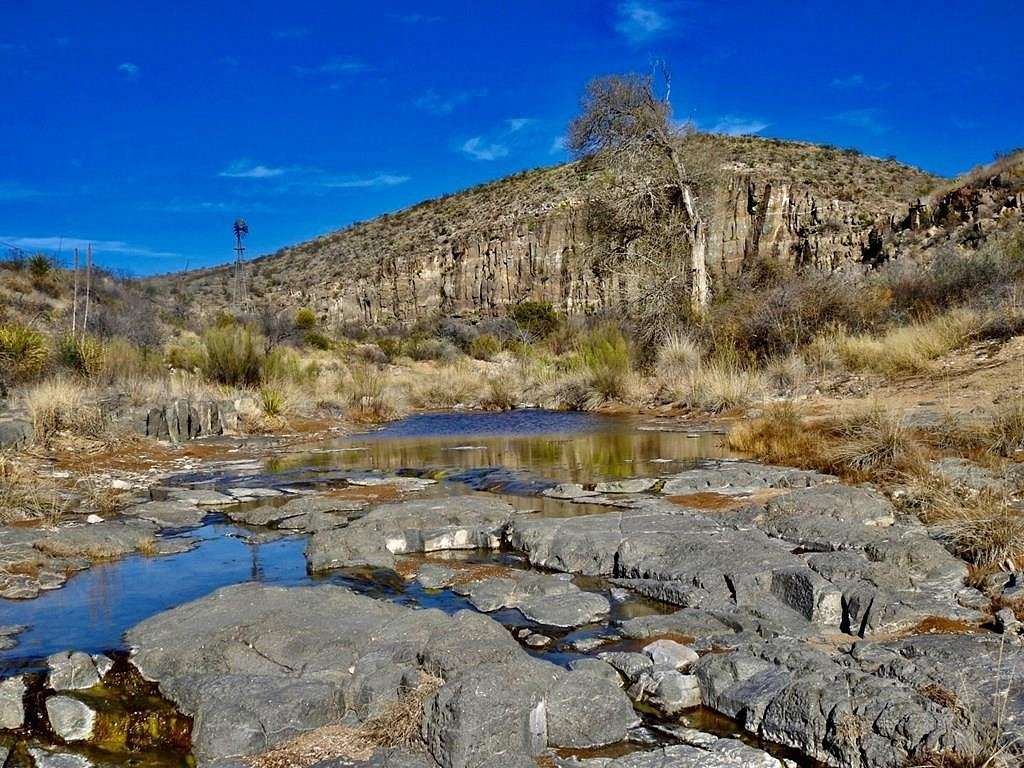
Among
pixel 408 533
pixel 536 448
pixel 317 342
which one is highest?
pixel 317 342

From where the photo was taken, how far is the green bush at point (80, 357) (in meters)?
14.1

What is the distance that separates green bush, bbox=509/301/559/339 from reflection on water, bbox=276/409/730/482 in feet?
65.6

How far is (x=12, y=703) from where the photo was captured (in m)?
3.16

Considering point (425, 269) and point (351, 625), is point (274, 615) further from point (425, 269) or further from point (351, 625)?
point (425, 269)

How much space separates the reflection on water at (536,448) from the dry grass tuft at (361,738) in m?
5.03

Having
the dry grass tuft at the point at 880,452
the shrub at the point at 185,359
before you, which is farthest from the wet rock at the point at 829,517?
the shrub at the point at 185,359

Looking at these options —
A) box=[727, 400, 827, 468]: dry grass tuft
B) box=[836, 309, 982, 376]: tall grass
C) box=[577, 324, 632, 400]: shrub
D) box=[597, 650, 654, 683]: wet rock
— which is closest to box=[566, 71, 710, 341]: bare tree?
box=[577, 324, 632, 400]: shrub

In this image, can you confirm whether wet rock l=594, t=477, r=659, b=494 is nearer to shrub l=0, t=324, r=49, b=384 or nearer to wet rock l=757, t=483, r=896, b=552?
wet rock l=757, t=483, r=896, b=552

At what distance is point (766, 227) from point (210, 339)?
35.1 m

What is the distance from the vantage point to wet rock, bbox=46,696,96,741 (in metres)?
3.08

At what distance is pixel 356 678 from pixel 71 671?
51.9 inches

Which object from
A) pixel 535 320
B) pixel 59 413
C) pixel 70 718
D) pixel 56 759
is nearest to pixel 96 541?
pixel 70 718

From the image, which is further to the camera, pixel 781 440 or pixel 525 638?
pixel 781 440

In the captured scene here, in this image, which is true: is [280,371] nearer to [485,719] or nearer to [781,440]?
[781,440]
